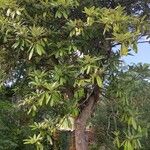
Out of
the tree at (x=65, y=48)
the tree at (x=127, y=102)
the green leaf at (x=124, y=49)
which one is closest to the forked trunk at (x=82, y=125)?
the tree at (x=65, y=48)

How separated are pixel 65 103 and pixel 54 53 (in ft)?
1.62

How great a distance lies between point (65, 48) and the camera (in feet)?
13.5

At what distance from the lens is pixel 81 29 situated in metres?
4.04

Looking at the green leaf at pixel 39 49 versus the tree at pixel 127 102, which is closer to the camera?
the green leaf at pixel 39 49

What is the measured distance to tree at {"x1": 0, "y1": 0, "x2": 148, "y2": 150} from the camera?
3.94 m

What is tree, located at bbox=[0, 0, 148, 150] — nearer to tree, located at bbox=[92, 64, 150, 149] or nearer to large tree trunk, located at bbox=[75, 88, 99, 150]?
large tree trunk, located at bbox=[75, 88, 99, 150]

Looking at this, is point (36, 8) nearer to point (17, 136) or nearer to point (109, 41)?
point (109, 41)

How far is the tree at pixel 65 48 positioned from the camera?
3945 mm

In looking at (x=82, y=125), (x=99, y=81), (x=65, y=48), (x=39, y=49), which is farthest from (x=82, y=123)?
(x=39, y=49)

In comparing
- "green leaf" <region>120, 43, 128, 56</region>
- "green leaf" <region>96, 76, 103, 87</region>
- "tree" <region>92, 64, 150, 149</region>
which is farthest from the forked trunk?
"green leaf" <region>120, 43, 128, 56</region>

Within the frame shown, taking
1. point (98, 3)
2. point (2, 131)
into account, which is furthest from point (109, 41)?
point (2, 131)

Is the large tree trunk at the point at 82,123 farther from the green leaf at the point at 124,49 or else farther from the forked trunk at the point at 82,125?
the green leaf at the point at 124,49

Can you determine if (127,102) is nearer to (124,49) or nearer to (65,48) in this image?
(124,49)

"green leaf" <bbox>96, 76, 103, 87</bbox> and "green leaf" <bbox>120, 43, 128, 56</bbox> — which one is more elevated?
"green leaf" <bbox>120, 43, 128, 56</bbox>
